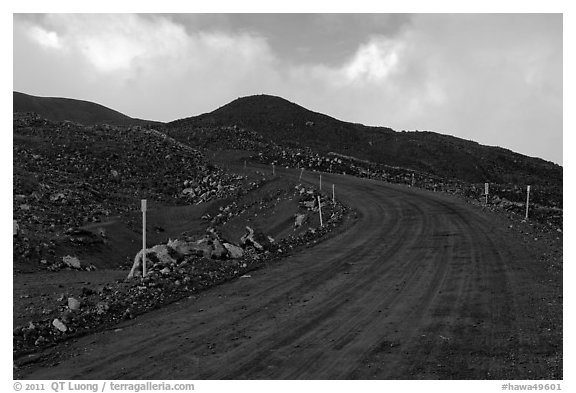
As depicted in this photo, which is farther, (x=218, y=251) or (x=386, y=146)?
(x=386, y=146)

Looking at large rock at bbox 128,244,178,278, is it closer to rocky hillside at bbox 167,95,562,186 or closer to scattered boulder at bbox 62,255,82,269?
scattered boulder at bbox 62,255,82,269

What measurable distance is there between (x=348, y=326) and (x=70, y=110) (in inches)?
5447

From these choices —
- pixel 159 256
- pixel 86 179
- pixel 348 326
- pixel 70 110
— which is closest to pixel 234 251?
pixel 159 256

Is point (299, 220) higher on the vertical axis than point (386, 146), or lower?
lower

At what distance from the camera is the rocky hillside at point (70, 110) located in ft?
396

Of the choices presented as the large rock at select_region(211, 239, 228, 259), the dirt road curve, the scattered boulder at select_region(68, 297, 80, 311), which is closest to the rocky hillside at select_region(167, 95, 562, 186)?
the large rock at select_region(211, 239, 228, 259)

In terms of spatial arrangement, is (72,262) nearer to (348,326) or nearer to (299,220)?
(299,220)

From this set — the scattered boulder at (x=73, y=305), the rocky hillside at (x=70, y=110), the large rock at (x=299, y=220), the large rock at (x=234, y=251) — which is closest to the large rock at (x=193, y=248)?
the large rock at (x=234, y=251)

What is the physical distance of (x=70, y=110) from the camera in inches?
5103

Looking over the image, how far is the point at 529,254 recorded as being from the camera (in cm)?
1490

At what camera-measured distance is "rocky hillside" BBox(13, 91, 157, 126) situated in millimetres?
120688

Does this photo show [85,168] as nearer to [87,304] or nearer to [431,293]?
[87,304]

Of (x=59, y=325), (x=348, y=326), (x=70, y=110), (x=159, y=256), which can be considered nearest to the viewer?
(x=348, y=326)

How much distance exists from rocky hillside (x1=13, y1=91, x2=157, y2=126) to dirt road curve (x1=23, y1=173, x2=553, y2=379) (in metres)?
115
